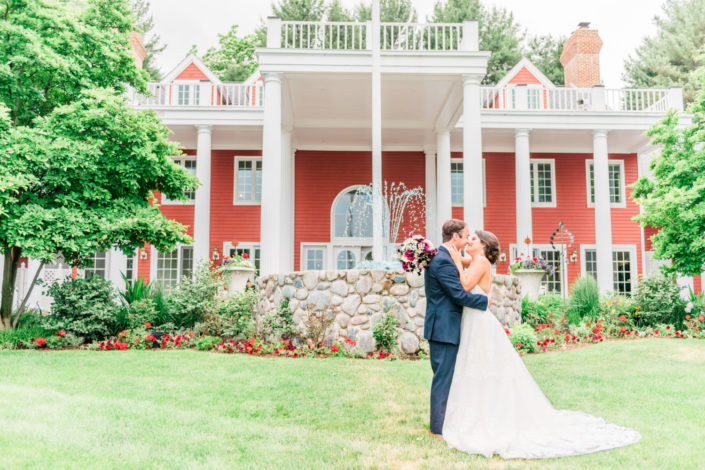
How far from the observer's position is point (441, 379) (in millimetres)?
4719

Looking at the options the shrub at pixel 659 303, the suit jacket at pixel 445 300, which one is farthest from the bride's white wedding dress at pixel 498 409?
the shrub at pixel 659 303

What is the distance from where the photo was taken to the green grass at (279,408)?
13.6ft

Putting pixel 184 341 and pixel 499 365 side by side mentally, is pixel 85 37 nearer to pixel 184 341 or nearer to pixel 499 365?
pixel 184 341

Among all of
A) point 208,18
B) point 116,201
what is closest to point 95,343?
point 116,201

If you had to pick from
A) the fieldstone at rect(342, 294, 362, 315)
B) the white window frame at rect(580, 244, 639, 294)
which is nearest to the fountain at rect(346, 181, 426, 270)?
the white window frame at rect(580, 244, 639, 294)

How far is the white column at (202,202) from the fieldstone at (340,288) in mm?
7252

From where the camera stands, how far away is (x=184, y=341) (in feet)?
33.3

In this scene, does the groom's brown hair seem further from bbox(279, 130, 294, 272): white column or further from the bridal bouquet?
bbox(279, 130, 294, 272): white column

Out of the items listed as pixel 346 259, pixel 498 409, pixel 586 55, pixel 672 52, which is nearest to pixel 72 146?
pixel 498 409

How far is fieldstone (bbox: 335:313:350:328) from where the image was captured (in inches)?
372

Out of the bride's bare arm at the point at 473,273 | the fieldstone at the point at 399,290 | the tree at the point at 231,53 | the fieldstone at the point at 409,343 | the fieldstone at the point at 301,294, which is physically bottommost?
the fieldstone at the point at 409,343

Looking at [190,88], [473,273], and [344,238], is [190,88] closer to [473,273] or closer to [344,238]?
[344,238]

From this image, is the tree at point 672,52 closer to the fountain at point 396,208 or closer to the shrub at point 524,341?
the fountain at point 396,208

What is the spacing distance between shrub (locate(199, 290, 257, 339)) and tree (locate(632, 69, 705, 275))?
30.0ft
